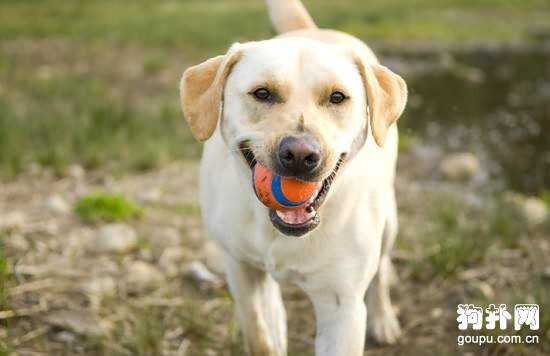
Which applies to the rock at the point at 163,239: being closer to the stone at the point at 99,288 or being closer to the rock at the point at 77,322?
the stone at the point at 99,288

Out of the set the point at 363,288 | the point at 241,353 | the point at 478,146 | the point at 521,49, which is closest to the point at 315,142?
the point at 363,288

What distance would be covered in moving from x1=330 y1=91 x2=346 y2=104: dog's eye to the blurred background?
152 centimetres

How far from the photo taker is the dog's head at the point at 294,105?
2551 mm

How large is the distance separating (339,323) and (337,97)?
89 centimetres

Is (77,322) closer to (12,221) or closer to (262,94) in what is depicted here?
(12,221)

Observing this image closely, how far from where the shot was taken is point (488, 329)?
3.68m

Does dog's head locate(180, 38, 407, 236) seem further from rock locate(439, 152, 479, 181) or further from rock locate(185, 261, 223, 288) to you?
rock locate(439, 152, 479, 181)

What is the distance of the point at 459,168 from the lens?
731 cm

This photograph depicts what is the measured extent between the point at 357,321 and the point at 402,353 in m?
1.06

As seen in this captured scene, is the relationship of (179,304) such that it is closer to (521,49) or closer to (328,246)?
(328,246)

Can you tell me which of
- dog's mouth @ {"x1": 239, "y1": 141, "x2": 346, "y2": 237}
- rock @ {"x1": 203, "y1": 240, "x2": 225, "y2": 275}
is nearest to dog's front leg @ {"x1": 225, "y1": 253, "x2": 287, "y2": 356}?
dog's mouth @ {"x1": 239, "y1": 141, "x2": 346, "y2": 237}

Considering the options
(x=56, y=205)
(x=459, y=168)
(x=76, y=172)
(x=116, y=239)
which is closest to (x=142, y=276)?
(x=116, y=239)

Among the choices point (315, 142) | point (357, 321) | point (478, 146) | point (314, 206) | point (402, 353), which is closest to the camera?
point (315, 142)

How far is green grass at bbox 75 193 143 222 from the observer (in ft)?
16.9
